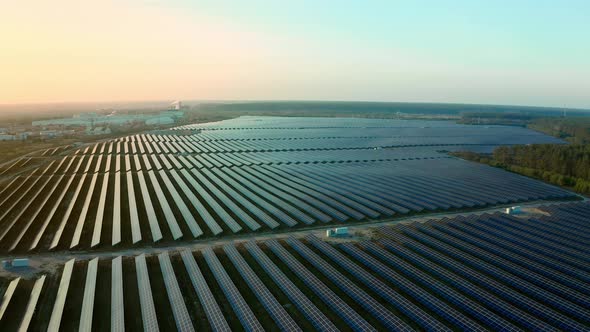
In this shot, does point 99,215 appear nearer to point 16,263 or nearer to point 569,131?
point 16,263

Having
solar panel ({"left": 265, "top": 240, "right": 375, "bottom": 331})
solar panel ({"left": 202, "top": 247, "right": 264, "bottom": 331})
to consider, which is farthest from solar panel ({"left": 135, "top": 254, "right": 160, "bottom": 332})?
solar panel ({"left": 265, "top": 240, "right": 375, "bottom": 331})

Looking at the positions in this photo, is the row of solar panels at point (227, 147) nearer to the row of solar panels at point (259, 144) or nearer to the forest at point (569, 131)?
the row of solar panels at point (259, 144)

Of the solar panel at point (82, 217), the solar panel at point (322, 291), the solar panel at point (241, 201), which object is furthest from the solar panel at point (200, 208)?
the solar panel at point (82, 217)

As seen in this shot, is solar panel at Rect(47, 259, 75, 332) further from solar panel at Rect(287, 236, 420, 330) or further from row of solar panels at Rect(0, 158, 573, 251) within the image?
solar panel at Rect(287, 236, 420, 330)

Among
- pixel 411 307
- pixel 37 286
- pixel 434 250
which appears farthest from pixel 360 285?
pixel 37 286

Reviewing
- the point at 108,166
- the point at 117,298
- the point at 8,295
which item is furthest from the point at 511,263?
the point at 108,166
